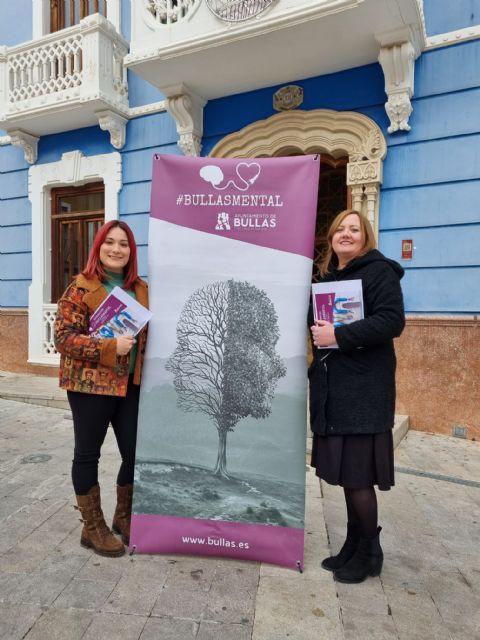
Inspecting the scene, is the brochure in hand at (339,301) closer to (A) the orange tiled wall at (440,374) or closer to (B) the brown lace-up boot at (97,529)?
(B) the brown lace-up boot at (97,529)

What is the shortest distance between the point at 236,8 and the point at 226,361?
Answer: 447 cm

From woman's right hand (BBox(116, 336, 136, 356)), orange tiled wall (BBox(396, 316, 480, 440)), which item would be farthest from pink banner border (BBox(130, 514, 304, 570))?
orange tiled wall (BBox(396, 316, 480, 440))

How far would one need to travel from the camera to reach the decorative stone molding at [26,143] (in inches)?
296

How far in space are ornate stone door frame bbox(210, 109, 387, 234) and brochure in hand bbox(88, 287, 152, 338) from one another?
12.4 feet

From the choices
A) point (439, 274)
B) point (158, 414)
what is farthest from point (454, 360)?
point (158, 414)

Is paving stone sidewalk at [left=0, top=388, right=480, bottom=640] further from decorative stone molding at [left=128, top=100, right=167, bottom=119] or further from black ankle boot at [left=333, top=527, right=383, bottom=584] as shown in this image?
decorative stone molding at [left=128, top=100, right=167, bottom=119]

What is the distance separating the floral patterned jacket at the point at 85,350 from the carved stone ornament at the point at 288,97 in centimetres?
438

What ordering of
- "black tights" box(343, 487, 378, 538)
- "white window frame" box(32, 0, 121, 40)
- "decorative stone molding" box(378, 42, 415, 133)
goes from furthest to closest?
"white window frame" box(32, 0, 121, 40), "decorative stone molding" box(378, 42, 415, 133), "black tights" box(343, 487, 378, 538)

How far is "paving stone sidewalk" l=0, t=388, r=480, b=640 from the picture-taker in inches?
80.0

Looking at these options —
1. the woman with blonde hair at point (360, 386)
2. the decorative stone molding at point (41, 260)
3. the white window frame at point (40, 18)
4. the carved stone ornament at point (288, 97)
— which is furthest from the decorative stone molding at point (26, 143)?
the woman with blonde hair at point (360, 386)

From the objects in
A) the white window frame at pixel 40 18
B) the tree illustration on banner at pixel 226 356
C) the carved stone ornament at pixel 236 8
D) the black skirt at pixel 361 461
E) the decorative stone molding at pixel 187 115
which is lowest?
the black skirt at pixel 361 461

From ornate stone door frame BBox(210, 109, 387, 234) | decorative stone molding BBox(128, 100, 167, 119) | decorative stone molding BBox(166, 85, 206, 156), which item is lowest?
ornate stone door frame BBox(210, 109, 387, 234)

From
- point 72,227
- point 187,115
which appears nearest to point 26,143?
point 72,227

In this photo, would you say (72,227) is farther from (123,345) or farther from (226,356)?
(226,356)
